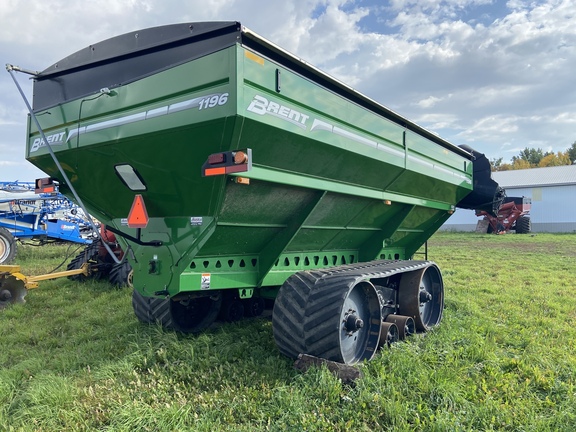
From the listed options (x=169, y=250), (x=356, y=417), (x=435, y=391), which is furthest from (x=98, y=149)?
(x=435, y=391)

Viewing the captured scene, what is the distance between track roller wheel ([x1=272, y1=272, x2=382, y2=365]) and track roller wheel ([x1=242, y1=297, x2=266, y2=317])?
1.51 m

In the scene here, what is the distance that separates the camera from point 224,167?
3.06 m

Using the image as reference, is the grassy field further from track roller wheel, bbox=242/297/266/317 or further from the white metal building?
the white metal building

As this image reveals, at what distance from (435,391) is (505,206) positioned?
2494 cm

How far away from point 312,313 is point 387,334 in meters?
1.06

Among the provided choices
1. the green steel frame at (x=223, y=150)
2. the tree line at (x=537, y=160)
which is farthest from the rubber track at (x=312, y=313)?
the tree line at (x=537, y=160)

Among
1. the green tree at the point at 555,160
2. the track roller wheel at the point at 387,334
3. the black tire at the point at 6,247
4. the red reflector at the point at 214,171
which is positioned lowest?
the track roller wheel at the point at 387,334

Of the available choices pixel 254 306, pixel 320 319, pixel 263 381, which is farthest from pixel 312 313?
pixel 254 306

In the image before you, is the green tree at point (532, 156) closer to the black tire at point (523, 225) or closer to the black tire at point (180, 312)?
the black tire at point (523, 225)

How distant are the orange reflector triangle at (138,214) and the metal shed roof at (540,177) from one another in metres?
36.7

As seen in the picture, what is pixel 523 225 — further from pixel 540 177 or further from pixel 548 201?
pixel 540 177

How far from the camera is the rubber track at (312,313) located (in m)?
3.58

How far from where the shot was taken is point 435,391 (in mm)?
3346

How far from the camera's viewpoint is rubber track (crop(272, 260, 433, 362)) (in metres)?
3.58
